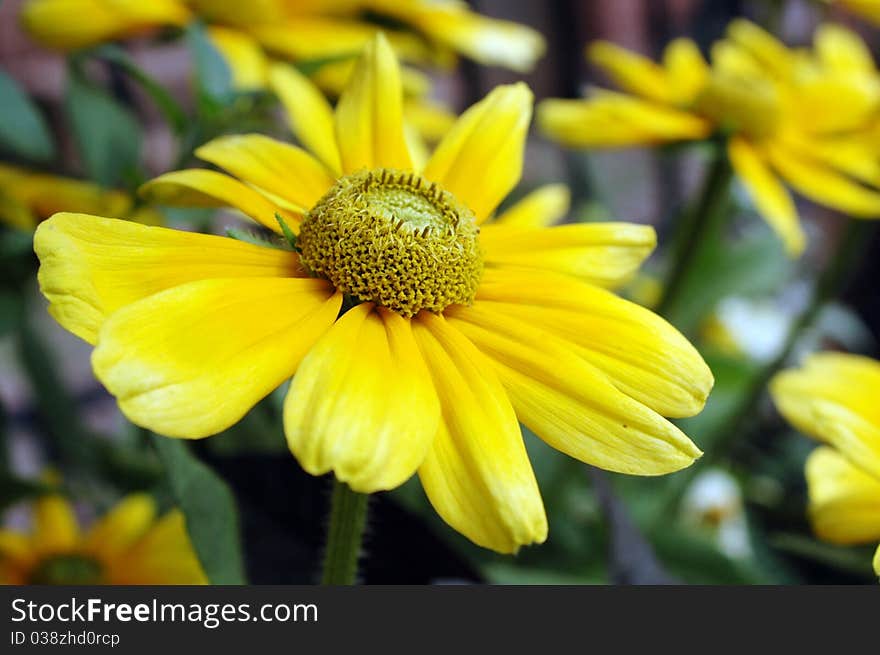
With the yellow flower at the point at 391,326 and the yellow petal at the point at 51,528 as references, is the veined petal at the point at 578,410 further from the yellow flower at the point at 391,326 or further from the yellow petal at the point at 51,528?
the yellow petal at the point at 51,528

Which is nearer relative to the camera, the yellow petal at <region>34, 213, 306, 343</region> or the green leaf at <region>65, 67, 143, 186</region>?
the yellow petal at <region>34, 213, 306, 343</region>

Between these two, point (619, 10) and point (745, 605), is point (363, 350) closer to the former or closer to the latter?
point (745, 605)

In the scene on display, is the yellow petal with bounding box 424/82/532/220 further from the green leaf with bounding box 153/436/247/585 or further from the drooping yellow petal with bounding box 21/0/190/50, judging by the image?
the drooping yellow petal with bounding box 21/0/190/50

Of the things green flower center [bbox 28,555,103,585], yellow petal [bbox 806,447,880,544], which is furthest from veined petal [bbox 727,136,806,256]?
green flower center [bbox 28,555,103,585]

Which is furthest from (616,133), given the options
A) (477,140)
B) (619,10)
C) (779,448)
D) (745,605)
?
(619,10)

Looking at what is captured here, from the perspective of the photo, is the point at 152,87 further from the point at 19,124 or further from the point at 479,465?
the point at 479,465

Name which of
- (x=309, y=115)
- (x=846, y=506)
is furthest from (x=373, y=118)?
(x=846, y=506)
